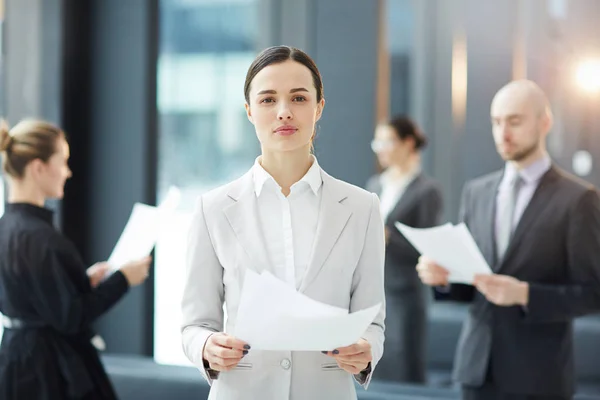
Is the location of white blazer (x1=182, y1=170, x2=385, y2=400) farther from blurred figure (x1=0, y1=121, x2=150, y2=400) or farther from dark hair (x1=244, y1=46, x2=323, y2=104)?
blurred figure (x1=0, y1=121, x2=150, y2=400)

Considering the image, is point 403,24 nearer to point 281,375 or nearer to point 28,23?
point 28,23

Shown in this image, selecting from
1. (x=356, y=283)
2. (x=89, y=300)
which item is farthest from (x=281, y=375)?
(x=89, y=300)

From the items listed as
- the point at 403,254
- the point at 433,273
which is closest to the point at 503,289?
the point at 433,273

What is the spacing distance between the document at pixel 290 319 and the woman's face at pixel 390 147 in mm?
3346

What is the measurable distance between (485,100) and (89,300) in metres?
5.10

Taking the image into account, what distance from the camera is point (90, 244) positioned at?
427 cm

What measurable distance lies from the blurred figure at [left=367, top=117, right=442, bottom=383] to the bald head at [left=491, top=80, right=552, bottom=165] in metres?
1.75

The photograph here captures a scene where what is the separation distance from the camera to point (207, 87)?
582 centimetres

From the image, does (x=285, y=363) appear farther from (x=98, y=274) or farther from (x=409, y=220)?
(x=409, y=220)

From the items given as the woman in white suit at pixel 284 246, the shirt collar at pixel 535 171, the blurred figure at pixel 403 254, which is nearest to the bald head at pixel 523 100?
the shirt collar at pixel 535 171

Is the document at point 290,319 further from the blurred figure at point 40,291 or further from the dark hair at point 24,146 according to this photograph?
the dark hair at point 24,146

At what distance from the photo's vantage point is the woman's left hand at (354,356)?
1.53 m

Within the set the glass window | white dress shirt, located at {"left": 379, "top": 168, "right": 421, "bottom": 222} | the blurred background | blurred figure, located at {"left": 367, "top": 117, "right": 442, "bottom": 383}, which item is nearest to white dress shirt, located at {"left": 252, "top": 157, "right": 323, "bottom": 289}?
the blurred background

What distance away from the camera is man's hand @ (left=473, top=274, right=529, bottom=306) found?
258cm
